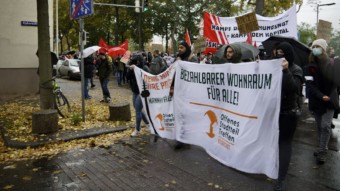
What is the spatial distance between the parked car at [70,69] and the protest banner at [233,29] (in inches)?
663

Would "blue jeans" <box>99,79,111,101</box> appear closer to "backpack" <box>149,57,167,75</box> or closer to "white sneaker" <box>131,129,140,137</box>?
"backpack" <box>149,57,167,75</box>

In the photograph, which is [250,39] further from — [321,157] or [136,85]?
[321,157]

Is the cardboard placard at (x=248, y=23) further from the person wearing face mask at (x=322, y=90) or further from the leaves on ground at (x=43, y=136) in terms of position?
the leaves on ground at (x=43, y=136)

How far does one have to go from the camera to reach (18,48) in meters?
14.6

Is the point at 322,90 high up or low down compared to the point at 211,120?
up

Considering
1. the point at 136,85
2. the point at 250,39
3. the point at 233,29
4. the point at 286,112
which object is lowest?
the point at 286,112

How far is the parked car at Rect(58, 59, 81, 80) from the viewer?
2609cm

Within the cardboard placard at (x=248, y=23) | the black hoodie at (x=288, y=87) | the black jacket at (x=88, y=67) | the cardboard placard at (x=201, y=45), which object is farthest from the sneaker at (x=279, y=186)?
the black jacket at (x=88, y=67)

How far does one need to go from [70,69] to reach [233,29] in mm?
18235

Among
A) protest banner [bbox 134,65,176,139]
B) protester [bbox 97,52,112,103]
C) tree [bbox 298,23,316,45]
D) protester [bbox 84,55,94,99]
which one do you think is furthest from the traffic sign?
tree [bbox 298,23,316,45]

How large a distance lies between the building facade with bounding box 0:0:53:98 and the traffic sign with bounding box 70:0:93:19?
6756mm

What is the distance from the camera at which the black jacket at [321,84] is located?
222 inches

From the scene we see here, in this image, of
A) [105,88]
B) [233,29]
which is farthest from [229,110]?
[105,88]

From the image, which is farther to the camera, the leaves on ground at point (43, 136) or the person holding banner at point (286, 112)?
the leaves on ground at point (43, 136)
